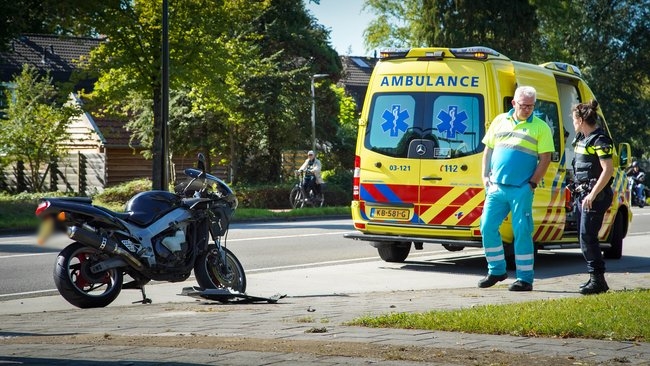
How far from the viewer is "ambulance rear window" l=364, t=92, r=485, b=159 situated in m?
14.0

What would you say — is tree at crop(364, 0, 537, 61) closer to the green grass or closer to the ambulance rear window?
the ambulance rear window

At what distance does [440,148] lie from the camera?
46.4 ft

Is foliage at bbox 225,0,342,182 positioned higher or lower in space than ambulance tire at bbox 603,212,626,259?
higher

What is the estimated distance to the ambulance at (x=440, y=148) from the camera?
45.8ft

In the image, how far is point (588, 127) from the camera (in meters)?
11.3

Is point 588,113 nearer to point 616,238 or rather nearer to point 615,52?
point 616,238

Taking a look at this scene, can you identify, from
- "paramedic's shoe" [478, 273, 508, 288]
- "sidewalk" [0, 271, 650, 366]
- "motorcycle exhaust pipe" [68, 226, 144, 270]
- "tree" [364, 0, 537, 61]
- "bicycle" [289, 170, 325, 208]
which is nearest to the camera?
"sidewalk" [0, 271, 650, 366]

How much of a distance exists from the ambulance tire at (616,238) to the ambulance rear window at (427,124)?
3.12 metres

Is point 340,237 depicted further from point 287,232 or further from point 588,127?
point 588,127

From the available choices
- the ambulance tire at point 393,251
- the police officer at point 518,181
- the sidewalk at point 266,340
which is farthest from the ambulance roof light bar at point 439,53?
the sidewalk at point 266,340

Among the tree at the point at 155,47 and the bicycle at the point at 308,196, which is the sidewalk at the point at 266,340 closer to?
the tree at the point at 155,47

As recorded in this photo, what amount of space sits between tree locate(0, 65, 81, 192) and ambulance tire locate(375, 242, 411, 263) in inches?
1125

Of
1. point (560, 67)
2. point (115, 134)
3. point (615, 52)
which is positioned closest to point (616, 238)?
point (560, 67)

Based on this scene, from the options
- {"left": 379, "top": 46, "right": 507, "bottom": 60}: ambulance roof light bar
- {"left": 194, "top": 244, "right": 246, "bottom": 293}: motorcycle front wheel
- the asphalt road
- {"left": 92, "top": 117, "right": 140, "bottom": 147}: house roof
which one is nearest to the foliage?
{"left": 92, "top": 117, "right": 140, "bottom": 147}: house roof
